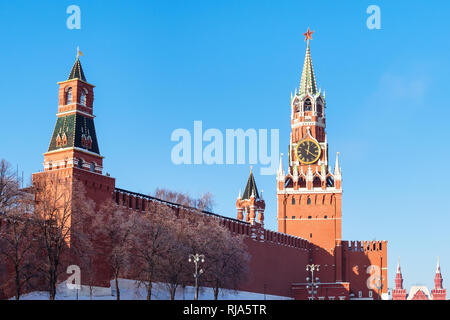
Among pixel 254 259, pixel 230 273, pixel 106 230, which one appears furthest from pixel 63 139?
pixel 254 259

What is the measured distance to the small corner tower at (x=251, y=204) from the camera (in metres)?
107

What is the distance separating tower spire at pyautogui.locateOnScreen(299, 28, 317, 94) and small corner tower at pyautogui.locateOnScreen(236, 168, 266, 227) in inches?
712

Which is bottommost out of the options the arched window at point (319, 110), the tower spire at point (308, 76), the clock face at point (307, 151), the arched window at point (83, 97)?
the arched window at point (83, 97)

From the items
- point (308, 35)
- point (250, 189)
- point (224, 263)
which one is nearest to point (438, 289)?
point (250, 189)

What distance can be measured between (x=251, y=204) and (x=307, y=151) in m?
17.4

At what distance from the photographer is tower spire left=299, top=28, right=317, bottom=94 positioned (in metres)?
125

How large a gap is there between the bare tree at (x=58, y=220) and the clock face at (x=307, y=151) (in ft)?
188

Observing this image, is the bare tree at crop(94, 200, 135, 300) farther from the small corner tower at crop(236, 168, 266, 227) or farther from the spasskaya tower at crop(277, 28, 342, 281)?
the spasskaya tower at crop(277, 28, 342, 281)

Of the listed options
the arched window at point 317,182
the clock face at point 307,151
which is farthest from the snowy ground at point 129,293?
the clock face at point 307,151

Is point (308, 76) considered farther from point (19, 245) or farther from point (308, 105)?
point (19, 245)

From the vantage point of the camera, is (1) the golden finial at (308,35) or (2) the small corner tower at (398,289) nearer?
(1) the golden finial at (308,35)

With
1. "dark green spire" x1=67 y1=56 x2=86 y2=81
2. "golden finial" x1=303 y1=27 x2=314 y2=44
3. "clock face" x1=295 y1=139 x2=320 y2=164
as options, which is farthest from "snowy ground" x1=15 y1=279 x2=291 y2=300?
"golden finial" x1=303 y1=27 x2=314 y2=44

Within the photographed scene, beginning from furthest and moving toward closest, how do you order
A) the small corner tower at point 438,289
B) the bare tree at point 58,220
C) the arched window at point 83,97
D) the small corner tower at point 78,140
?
1. the small corner tower at point 438,289
2. the arched window at point 83,97
3. the small corner tower at point 78,140
4. the bare tree at point 58,220

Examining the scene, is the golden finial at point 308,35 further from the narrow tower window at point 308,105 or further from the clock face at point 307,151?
the clock face at point 307,151
